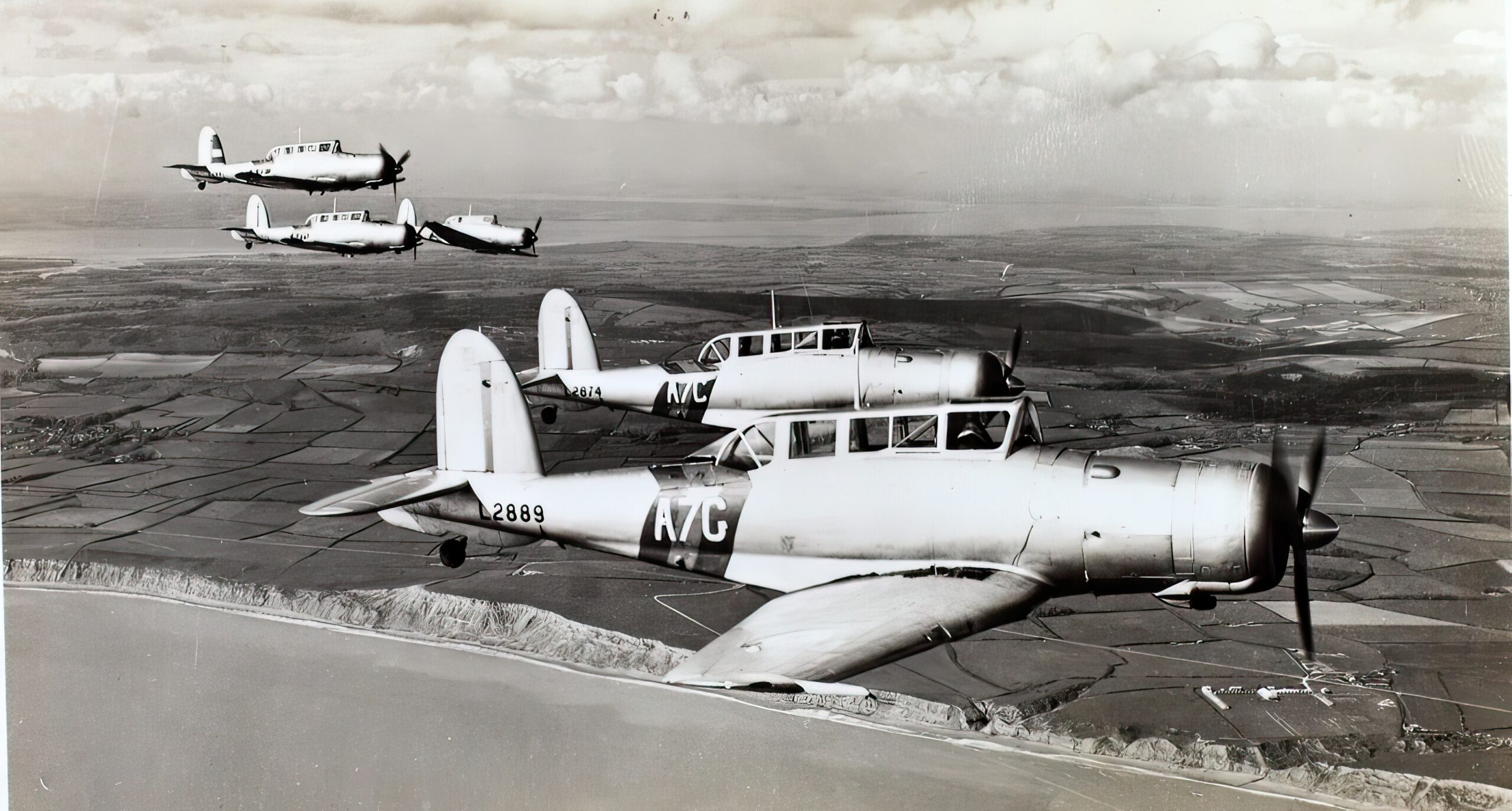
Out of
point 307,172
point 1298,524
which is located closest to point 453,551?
point 307,172

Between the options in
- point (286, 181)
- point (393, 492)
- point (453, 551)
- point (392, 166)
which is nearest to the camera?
point (393, 492)

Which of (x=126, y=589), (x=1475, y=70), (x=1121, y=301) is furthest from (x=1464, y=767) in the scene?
(x=126, y=589)

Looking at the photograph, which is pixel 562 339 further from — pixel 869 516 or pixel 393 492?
pixel 869 516

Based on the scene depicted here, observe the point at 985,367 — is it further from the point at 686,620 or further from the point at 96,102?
the point at 96,102

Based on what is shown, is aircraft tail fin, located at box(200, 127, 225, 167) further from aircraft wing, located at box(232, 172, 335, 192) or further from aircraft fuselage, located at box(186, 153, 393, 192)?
aircraft wing, located at box(232, 172, 335, 192)

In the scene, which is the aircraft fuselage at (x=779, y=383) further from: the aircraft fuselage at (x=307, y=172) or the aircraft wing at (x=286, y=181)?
the aircraft wing at (x=286, y=181)

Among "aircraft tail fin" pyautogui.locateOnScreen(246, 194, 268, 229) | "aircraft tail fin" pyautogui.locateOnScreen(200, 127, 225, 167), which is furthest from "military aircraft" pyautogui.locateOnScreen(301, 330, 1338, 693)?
"aircraft tail fin" pyautogui.locateOnScreen(200, 127, 225, 167)
